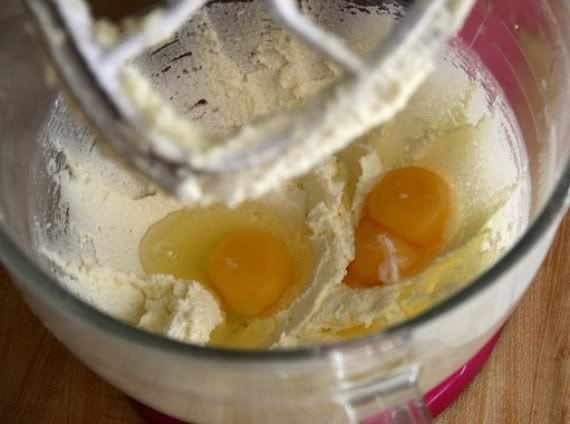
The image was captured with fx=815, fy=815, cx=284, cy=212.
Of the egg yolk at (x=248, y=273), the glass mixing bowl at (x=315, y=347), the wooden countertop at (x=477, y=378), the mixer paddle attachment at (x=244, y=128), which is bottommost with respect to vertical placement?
the wooden countertop at (x=477, y=378)

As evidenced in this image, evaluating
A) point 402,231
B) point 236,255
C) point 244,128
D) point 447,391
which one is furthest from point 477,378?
point 244,128

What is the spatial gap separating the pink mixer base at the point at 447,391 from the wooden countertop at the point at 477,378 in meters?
0.01

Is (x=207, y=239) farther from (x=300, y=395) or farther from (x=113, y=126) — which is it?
(x=113, y=126)

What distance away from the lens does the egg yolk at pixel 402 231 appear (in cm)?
85

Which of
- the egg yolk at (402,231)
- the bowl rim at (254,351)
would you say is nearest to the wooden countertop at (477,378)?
the egg yolk at (402,231)

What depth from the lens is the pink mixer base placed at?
2.61 feet

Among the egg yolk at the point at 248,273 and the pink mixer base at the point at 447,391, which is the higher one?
the egg yolk at the point at 248,273

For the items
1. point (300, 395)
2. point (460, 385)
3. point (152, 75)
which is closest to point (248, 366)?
point (300, 395)

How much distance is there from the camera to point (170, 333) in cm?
78

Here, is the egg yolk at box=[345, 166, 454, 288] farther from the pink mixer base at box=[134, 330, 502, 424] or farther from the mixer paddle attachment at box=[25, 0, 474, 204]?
the mixer paddle attachment at box=[25, 0, 474, 204]

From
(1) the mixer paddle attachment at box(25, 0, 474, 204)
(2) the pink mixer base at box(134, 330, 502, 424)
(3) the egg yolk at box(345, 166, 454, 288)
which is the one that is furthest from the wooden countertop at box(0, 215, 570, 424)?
(1) the mixer paddle attachment at box(25, 0, 474, 204)

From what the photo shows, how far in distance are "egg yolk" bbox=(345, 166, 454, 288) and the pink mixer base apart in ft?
0.35

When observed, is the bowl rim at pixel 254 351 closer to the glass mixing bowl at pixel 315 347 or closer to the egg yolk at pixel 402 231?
the glass mixing bowl at pixel 315 347

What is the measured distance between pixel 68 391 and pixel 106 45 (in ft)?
1.59
